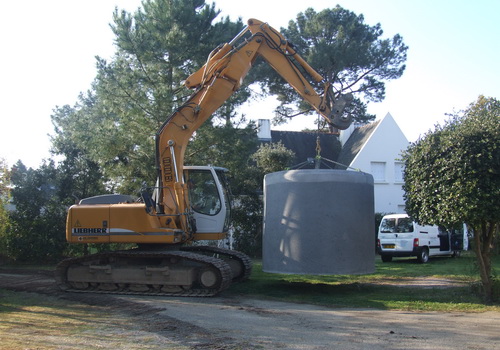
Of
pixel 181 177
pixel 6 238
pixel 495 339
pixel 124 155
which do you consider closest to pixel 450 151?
pixel 495 339

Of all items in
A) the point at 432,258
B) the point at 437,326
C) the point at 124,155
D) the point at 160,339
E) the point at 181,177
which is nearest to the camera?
the point at 160,339

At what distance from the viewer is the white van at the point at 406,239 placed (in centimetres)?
1919

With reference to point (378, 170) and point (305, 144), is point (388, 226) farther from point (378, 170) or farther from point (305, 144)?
point (305, 144)

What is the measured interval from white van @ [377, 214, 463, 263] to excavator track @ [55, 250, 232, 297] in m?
9.70

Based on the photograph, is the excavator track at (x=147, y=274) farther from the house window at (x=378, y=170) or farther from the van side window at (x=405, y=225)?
the house window at (x=378, y=170)

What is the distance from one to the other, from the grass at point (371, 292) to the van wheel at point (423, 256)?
9.85ft

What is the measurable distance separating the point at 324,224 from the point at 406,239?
30.4 ft

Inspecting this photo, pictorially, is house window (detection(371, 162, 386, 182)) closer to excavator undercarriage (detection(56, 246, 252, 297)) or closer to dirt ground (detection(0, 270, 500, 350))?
excavator undercarriage (detection(56, 246, 252, 297))

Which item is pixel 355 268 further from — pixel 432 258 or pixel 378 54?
pixel 378 54

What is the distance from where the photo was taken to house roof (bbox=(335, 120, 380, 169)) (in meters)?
31.2

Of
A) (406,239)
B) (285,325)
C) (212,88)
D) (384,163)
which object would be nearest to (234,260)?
(212,88)

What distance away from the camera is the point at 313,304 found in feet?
34.9

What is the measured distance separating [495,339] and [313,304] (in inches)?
153

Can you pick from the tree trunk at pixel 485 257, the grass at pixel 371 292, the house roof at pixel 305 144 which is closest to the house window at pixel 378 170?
the house roof at pixel 305 144
